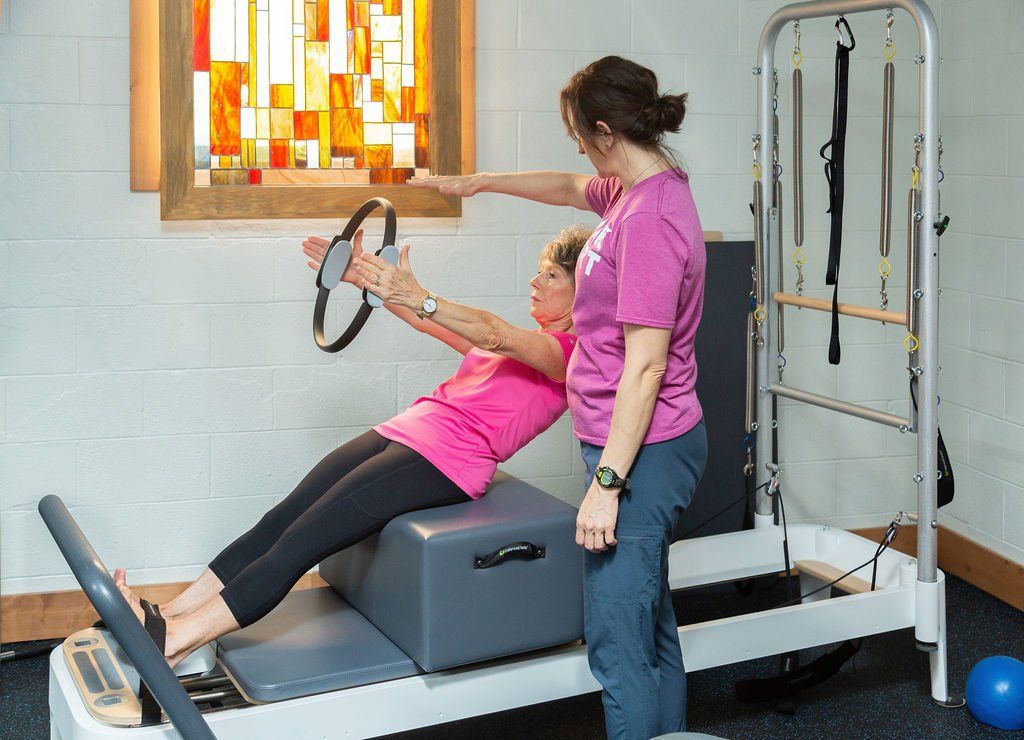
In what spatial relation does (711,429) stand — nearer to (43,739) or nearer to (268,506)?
(268,506)

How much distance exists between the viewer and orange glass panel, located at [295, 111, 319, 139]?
334cm

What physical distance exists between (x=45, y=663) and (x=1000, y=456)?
9.61 feet

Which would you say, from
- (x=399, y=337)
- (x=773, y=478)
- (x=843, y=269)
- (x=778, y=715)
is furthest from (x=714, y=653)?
(x=843, y=269)

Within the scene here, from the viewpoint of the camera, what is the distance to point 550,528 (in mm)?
2461

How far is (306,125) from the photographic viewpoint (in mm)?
3346

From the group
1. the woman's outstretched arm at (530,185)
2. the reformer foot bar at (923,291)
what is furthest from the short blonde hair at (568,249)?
the reformer foot bar at (923,291)

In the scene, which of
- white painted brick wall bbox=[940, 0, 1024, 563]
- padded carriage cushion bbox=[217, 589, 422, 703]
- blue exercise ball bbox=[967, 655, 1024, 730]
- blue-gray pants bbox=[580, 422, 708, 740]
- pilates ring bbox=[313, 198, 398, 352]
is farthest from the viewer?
white painted brick wall bbox=[940, 0, 1024, 563]

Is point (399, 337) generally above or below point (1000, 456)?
above

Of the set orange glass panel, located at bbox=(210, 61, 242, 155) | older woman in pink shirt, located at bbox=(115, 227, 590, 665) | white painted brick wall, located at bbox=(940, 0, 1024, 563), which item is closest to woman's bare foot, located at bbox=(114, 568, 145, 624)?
older woman in pink shirt, located at bbox=(115, 227, 590, 665)

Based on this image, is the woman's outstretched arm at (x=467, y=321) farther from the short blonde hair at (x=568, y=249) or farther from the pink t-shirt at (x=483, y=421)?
the short blonde hair at (x=568, y=249)

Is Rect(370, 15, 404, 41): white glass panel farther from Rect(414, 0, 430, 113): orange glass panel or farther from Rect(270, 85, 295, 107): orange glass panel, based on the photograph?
Rect(270, 85, 295, 107): orange glass panel

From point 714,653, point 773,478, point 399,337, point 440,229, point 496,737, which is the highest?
point 440,229

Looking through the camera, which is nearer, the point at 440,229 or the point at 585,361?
the point at 585,361

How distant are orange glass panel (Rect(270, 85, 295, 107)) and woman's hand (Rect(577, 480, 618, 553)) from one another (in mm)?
1693
